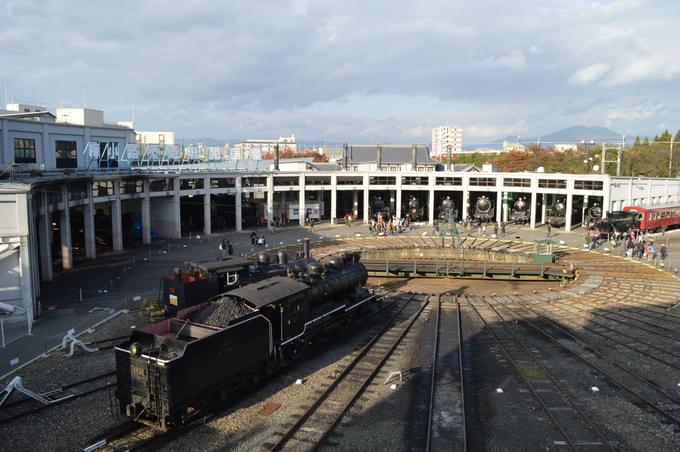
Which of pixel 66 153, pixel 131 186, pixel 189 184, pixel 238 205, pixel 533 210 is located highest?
pixel 66 153

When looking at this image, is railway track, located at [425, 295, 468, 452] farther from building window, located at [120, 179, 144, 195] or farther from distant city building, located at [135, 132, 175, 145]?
distant city building, located at [135, 132, 175, 145]

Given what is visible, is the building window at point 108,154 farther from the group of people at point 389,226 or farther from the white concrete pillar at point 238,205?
the group of people at point 389,226

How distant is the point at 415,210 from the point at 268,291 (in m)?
48.4

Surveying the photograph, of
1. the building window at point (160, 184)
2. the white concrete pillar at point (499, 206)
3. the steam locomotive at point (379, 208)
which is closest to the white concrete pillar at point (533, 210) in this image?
the white concrete pillar at point (499, 206)

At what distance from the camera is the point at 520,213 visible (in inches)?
2283

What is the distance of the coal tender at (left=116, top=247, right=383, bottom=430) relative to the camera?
40.0 feet

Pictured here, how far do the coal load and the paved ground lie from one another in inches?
304

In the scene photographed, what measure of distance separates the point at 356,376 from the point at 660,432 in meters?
8.53

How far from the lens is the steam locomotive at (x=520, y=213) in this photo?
191 feet

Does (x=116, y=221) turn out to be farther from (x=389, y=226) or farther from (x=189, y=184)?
(x=389, y=226)

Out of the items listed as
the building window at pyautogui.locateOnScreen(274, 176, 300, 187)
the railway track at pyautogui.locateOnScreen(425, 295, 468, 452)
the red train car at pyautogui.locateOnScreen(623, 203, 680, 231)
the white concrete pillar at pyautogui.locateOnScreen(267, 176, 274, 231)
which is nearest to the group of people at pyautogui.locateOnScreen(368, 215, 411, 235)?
the building window at pyautogui.locateOnScreen(274, 176, 300, 187)

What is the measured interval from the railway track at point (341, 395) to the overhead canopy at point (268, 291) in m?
3.19

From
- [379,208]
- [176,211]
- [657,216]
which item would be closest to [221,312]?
[176,211]

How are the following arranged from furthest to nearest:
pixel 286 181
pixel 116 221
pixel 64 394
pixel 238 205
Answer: pixel 286 181
pixel 238 205
pixel 116 221
pixel 64 394
